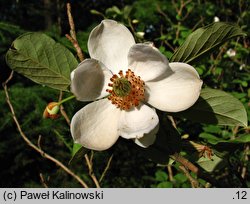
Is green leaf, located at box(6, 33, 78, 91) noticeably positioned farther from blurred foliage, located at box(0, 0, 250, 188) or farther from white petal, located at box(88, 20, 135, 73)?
blurred foliage, located at box(0, 0, 250, 188)

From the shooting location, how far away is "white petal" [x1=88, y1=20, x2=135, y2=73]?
736mm

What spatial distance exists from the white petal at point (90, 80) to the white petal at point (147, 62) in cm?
6

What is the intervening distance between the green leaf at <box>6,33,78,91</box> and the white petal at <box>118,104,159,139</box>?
0.14m

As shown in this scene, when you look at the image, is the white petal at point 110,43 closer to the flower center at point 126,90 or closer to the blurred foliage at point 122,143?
the flower center at point 126,90

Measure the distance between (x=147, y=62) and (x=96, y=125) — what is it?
169 millimetres

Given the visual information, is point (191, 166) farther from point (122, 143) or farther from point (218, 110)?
point (122, 143)

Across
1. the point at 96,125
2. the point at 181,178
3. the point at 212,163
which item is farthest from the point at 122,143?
the point at 96,125

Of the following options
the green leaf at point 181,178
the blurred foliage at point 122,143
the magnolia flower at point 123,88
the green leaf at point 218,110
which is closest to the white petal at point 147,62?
the magnolia flower at point 123,88

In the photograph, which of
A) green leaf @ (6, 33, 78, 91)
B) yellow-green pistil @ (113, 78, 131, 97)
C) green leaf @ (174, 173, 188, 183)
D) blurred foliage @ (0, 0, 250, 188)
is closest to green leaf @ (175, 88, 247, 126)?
yellow-green pistil @ (113, 78, 131, 97)

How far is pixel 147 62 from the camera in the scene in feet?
2.42

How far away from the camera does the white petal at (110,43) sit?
736mm
